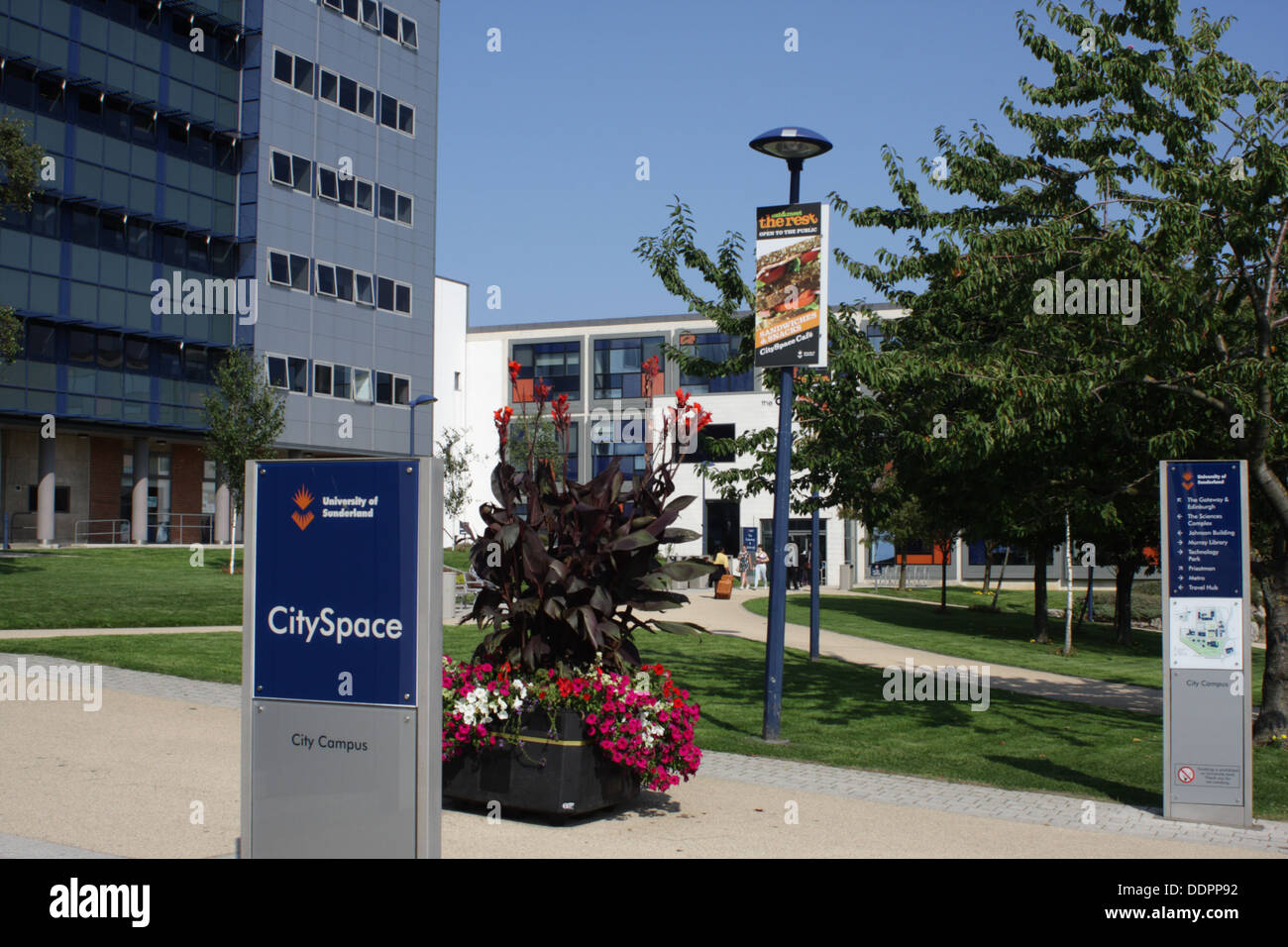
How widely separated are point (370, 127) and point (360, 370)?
958 centimetres

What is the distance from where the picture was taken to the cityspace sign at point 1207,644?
8516 millimetres

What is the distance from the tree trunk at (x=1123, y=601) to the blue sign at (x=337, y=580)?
88.2 feet

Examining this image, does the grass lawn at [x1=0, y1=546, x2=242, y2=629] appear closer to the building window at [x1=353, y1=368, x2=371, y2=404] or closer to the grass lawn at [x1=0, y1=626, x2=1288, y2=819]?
the grass lawn at [x1=0, y1=626, x2=1288, y2=819]

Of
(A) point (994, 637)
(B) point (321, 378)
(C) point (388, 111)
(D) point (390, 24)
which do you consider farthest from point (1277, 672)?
(D) point (390, 24)

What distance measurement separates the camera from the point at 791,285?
11.1 meters

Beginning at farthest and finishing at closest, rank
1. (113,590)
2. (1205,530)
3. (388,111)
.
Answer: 1. (388,111)
2. (113,590)
3. (1205,530)

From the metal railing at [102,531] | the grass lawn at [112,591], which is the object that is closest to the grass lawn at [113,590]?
the grass lawn at [112,591]

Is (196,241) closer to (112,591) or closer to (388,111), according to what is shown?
(388,111)

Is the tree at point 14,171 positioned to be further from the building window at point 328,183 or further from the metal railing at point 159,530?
the building window at point 328,183

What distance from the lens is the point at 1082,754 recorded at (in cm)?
1127

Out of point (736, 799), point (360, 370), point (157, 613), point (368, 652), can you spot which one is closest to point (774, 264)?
point (736, 799)

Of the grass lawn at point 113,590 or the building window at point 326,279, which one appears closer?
the grass lawn at point 113,590

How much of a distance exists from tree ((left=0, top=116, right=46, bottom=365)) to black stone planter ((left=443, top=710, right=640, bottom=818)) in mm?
23448

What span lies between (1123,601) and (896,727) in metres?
19.3
